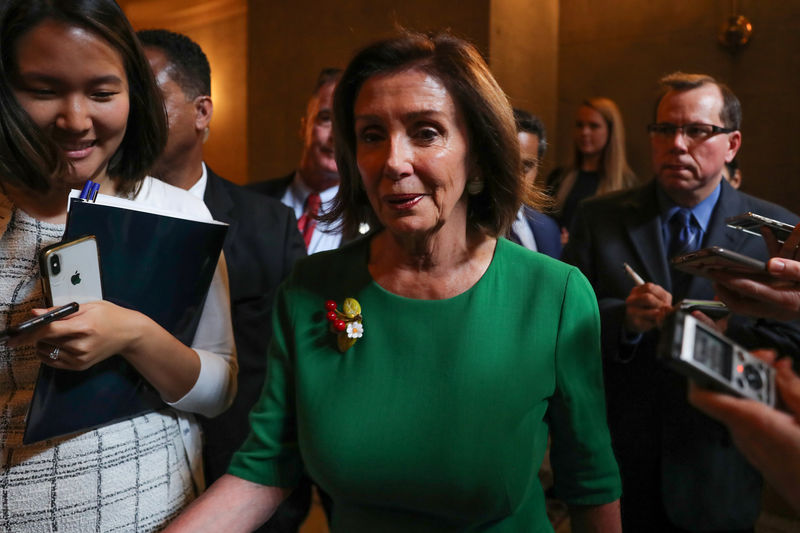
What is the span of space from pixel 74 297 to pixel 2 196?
0.95 feet

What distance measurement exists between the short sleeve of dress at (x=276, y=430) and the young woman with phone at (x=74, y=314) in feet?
0.43

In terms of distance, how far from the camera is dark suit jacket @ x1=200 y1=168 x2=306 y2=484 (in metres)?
2.07

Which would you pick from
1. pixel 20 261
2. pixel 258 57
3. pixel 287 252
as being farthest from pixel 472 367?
pixel 258 57

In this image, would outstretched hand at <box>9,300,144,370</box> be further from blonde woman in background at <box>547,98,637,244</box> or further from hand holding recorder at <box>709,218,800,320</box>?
blonde woman in background at <box>547,98,637,244</box>

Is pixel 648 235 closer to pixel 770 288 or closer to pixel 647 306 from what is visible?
pixel 647 306

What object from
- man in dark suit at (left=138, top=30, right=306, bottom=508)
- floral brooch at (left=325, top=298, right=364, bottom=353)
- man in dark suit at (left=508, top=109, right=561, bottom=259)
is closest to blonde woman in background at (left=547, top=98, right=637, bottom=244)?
man in dark suit at (left=508, top=109, right=561, bottom=259)

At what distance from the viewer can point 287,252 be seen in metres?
2.20

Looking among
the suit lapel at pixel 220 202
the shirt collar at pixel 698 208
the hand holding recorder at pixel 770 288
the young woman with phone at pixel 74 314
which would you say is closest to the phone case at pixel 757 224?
the hand holding recorder at pixel 770 288

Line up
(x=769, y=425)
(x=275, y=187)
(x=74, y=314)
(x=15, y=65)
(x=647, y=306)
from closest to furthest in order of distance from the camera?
(x=769, y=425)
(x=74, y=314)
(x=15, y=65)
(x=647, y=306)
(x=275, y=187)

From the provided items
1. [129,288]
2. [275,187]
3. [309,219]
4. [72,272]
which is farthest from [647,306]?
[275,187]

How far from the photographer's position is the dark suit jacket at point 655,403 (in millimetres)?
1960

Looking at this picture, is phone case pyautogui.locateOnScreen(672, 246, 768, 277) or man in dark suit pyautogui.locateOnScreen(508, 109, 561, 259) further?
man in dark suit pyautogui.locateOnScreen(508, 109, 561, 259)

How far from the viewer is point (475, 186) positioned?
Answer: 1.45m

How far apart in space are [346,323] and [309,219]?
1.66m
